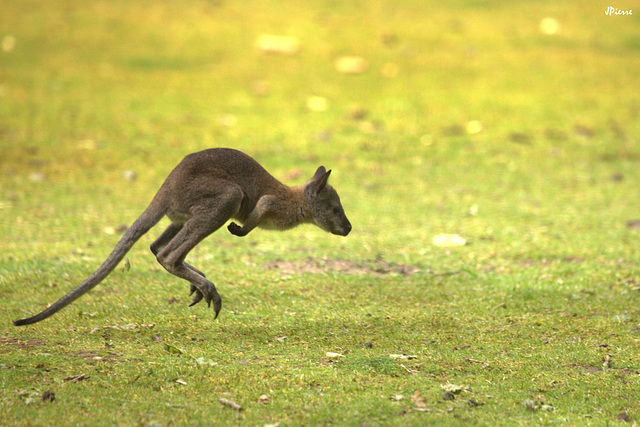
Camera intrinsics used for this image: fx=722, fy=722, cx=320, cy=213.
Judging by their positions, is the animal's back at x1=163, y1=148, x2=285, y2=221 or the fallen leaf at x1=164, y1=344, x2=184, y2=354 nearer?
the fallen leaf at x1=164, y1=344, x2=184, y2=354

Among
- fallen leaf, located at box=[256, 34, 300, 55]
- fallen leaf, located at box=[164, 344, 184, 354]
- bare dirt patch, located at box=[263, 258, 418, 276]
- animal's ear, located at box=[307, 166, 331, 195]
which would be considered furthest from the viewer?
fallen leaf, located at box=[256, 34, 300, 55]

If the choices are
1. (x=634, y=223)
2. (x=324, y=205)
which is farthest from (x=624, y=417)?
(x=634, y=223)

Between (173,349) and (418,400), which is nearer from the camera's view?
(418,400)

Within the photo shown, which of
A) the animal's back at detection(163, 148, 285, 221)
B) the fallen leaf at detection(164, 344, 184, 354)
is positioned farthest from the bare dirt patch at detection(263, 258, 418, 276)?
the fallen leaf at detection(164, 344, 184, 354)

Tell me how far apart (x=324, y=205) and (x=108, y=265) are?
1930 millimetres

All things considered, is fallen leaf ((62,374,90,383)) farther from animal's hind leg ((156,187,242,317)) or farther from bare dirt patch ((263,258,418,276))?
bare dirt patch ((263,258,418,276))

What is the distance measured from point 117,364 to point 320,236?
14.6ft

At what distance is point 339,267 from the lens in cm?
746

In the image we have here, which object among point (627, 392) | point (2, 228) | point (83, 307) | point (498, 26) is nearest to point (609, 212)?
point (627, 392)

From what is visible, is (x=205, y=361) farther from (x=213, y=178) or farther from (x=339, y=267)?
(x=339, y=267)

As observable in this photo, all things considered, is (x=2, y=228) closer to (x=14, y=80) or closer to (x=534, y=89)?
(x=14, y=80)

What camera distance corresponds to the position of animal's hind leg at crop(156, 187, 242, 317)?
5426 millimetres

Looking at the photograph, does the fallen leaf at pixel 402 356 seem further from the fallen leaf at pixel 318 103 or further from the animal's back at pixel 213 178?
the fallen leaf at pixel 318 103

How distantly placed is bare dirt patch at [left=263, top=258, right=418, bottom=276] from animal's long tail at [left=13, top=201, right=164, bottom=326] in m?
2.07
